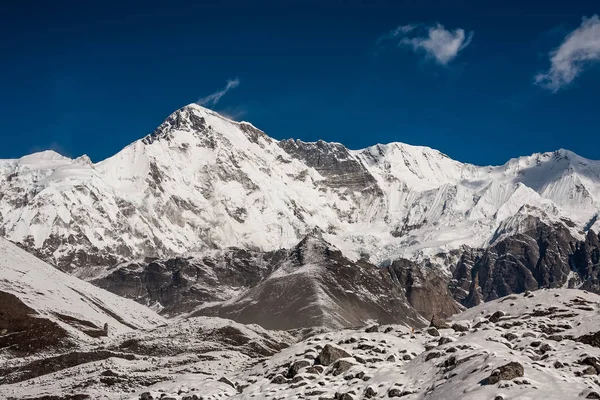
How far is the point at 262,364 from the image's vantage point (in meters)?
106

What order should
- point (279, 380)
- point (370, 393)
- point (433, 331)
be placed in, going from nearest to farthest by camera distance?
point (370, 393) < point (279, 380) < point (433, 331)

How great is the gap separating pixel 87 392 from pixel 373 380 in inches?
3044

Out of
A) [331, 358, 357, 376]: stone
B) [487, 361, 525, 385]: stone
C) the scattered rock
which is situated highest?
[331, 358, 357, 376]: stone

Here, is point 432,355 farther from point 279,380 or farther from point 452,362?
point 279,380

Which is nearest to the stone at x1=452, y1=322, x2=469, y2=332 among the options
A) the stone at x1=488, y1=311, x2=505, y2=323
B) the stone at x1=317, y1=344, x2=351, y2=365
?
the stone at x1=488, y1=311, x2=505, y2=323

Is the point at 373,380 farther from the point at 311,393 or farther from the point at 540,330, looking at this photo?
the point at 540,330

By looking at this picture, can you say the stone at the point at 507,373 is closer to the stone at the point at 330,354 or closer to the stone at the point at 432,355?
the stone at the point at 432,355

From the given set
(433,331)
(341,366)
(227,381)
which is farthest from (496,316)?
(227,381)

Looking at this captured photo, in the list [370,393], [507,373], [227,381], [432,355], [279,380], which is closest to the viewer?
[507,373]

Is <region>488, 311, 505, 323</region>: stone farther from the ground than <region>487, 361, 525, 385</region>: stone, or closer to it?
farther from the ground

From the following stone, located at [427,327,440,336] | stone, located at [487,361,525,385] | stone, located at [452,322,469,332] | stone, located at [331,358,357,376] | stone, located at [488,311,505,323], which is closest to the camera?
stone, located at [487,361,525,385]

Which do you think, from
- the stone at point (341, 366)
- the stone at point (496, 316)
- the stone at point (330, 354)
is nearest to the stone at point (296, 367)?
the stone at point (330, 354)

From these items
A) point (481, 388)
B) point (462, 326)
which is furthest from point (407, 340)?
point (481, 388)

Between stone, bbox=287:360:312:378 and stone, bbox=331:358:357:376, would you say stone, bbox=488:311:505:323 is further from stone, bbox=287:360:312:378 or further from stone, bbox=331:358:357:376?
stone, bbox=287:360:312:378
